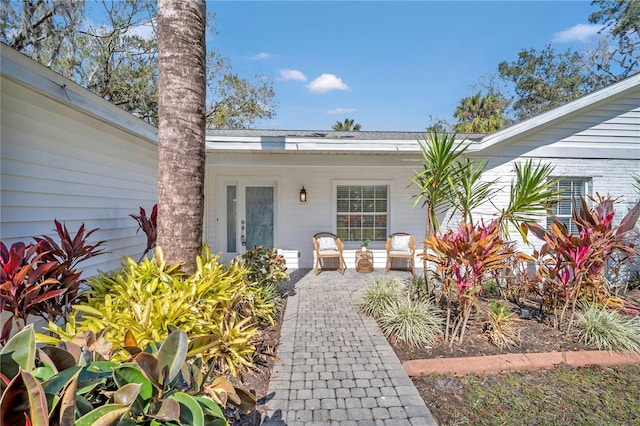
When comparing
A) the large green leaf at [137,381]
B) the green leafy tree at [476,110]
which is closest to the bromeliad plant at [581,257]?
the large green leaf at [137,381]

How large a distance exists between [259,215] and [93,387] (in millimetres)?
6805

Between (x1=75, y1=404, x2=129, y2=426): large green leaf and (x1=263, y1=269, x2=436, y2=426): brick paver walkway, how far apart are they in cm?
171

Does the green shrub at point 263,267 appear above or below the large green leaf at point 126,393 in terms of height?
below

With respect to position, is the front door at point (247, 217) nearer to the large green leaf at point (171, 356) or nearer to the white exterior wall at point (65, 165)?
the white exterior wall at point (65, 165)

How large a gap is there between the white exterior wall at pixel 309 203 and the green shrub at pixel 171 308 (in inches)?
171

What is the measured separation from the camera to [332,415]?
230 cm

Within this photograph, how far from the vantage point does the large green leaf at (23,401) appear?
2.43ft

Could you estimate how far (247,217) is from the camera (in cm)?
771

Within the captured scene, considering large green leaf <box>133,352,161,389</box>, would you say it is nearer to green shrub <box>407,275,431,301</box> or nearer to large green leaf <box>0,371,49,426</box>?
large green leaf <box>0,371,49,426</box>

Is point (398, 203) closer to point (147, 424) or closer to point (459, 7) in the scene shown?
point (459, 7)

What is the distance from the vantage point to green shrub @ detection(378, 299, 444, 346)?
3.50 m

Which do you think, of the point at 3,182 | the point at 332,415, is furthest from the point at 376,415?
the point at 3,182

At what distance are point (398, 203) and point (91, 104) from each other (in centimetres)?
628

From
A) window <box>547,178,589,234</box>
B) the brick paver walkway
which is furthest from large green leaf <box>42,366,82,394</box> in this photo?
window <box>547,178,589,234</box>
